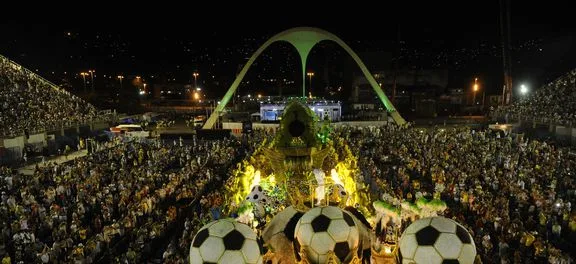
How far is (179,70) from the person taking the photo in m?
82.2

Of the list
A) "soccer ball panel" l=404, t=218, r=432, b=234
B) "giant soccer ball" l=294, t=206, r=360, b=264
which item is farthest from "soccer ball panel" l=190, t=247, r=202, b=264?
"soccer ball panel" l=404, t=218, r=432, b=234

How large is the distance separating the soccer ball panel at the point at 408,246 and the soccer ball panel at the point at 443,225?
30cm

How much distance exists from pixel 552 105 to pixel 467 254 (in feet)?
111

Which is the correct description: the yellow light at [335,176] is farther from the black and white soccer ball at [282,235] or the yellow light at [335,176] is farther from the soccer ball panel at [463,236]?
the soccer ball panel at [463,236]

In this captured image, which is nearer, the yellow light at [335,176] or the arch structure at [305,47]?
the yellow light at [335,176]

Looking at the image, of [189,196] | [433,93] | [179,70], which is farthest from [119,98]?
[189,196]

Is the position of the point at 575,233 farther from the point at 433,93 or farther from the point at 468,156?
the point at 433,93

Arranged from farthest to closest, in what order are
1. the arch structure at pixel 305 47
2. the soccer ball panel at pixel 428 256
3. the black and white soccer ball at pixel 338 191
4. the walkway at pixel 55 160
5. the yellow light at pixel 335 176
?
the arch structure at pixel 305 47 → the walkway at pixel 55 160 → the yellow light at pixel 335 176 → the black and white soccer ball at pixel 338 191 → the soccer ball panel at pixel 428 256

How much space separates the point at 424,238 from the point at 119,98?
62.4m

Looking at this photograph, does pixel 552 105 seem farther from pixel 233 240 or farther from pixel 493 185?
pixel 233 240

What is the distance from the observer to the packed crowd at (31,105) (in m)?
27.2

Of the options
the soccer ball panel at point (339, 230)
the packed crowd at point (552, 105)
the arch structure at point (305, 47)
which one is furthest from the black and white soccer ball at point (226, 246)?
the arch structure at point (305, 47)

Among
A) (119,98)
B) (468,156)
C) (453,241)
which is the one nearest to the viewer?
(453,241)

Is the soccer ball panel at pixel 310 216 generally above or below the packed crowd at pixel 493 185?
above
